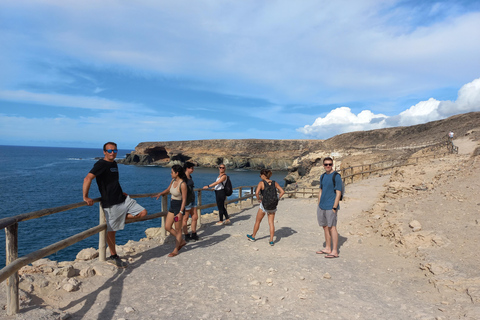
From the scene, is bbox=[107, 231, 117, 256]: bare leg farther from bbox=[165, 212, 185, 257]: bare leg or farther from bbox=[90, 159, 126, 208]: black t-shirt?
bbox=[165, 212, 185, 257]: bare leg

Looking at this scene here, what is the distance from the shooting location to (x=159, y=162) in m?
102

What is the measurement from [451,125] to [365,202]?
35.9m

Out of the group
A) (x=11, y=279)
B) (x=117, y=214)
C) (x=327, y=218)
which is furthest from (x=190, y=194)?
(x=11, y=279)

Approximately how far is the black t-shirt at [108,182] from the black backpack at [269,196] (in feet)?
9.72

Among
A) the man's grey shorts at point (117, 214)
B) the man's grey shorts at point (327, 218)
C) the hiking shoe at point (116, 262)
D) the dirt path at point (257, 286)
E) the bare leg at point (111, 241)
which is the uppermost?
the man's grey shorts at point (117, 214)

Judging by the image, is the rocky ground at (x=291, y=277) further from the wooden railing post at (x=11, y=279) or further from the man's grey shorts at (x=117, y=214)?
the man's grey shorts at (x=117, y=214)

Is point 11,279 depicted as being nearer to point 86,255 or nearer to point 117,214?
point 117,214

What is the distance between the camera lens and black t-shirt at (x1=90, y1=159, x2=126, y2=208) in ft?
15.0

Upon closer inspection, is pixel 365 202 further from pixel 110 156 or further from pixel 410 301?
pixel 110 156

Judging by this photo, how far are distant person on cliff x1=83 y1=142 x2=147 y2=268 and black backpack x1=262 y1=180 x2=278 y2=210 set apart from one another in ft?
8.49

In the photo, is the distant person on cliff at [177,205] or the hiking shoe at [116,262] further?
the distant person on cliff at [177,205]

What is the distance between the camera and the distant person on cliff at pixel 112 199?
4.66 metres

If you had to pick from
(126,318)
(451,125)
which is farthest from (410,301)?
(451,125)

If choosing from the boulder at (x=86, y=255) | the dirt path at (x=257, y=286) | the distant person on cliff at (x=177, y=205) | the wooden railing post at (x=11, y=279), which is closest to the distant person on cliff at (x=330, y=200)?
the dirt path at (x=257, y=286)
